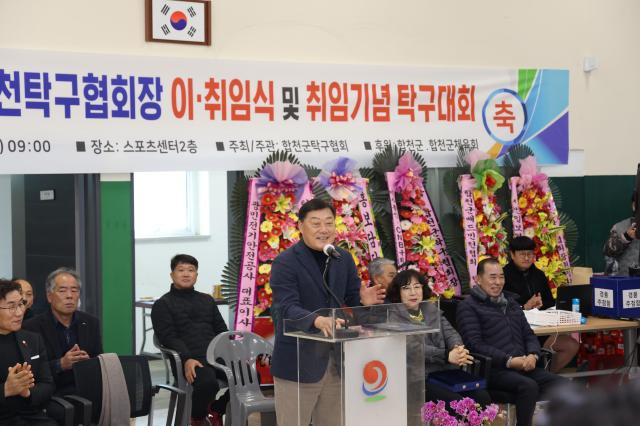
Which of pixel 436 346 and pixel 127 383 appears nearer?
pixel 127 383

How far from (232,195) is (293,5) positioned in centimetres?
136

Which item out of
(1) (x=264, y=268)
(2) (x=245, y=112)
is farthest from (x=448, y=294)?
(2) (x=245, y=112)

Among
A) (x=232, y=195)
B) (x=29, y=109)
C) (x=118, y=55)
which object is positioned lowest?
(x=232, y=195)

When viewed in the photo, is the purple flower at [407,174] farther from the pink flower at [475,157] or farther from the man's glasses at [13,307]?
the man's glasses at [13,307]

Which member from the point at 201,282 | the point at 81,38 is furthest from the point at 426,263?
the point at 81,38

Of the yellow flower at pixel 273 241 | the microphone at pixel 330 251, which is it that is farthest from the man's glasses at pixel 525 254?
the microphone at pixel 330 251

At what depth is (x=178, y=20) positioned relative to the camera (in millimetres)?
5500

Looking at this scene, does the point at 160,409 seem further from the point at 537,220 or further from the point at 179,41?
the point at 537,220

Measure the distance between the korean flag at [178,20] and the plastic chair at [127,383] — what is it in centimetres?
217

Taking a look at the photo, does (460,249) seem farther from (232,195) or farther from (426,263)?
(232,195)

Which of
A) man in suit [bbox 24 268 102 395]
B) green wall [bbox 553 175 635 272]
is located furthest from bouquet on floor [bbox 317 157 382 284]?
green wall [bbox 553 175 635 272]

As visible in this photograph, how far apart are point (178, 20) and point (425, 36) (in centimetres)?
187

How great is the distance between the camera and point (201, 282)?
6801mm

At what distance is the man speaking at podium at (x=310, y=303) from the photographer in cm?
342
